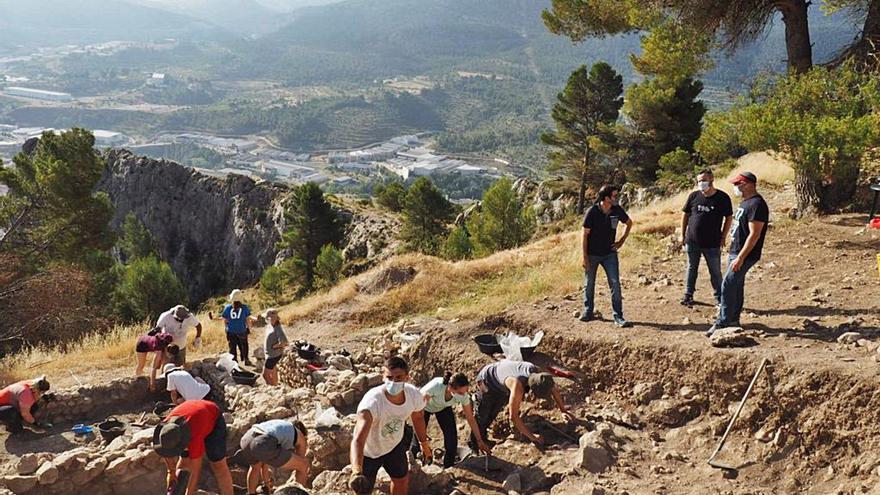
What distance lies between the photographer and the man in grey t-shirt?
378 inches

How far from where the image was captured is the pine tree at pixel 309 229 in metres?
35.0

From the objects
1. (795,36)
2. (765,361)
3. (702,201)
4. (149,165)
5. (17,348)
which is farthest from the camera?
(149,165)

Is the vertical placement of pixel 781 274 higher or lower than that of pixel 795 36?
lower

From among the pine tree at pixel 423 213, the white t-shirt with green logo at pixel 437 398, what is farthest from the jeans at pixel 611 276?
the pine tree at pixel 423 213

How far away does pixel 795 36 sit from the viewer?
420 inches

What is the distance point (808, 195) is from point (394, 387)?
9.06m

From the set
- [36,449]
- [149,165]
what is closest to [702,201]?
[36,449]

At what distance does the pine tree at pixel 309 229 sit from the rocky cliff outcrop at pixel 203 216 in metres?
9.75

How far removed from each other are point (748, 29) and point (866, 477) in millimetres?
8785

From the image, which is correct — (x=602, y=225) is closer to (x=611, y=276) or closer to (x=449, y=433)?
(x=611, y=276)

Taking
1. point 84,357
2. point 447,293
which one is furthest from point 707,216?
point 84,357

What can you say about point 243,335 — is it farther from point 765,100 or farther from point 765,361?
point 765,100

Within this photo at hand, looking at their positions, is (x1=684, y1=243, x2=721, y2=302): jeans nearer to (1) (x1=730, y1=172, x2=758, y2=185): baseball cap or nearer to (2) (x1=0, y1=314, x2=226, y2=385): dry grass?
(1) (x1=730, y1=172, x2=758, y2=185): baseball cap

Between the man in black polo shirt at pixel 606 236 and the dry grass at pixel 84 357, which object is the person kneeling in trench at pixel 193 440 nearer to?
the man in black polo shirt at pixel 606 236
